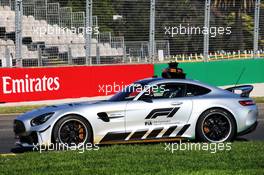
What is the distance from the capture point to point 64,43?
22516mm

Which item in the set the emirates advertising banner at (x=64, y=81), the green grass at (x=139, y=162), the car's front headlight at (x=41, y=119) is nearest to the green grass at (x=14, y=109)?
the emirates advertising banner at (x=64, y=81)

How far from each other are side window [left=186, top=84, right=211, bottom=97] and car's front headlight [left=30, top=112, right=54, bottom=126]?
8.55ft

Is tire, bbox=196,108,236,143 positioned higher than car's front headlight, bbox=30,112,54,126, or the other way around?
car's front headlight, bbox=30,112,54,126

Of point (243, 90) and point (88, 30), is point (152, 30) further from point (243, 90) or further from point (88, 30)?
point (243, 90)

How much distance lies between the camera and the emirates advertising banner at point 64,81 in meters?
20.4

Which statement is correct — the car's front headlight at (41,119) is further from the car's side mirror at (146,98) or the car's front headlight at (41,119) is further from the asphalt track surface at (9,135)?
the car's side mirror at (146,98)

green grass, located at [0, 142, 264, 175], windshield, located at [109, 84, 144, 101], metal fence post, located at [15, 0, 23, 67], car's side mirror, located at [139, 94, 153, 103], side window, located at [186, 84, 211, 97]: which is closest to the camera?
green grass, located at [0, 142, 264, 175]

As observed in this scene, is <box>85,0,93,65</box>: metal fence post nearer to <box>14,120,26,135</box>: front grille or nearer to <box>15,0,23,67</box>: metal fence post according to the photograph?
<box>15,0,23,67</box>: metal fence post

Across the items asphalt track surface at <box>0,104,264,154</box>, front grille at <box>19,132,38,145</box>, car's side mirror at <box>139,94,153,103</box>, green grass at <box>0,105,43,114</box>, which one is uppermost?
car's side mirror at <box>139,94,153,103</box>

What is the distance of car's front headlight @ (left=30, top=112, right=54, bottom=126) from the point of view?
37.6ft

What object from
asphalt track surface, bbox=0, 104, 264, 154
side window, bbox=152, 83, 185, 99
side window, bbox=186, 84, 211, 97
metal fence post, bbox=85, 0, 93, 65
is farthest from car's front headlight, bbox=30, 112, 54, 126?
metal fence post, bbox=85, 0, 93, 65

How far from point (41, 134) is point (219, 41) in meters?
15.0

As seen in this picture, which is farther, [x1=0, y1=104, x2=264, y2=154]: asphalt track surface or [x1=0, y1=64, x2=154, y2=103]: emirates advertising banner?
[x1=0, y1=64, x2=154, y2=103]: emirates advertising banner

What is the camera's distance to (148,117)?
11.8 meters
